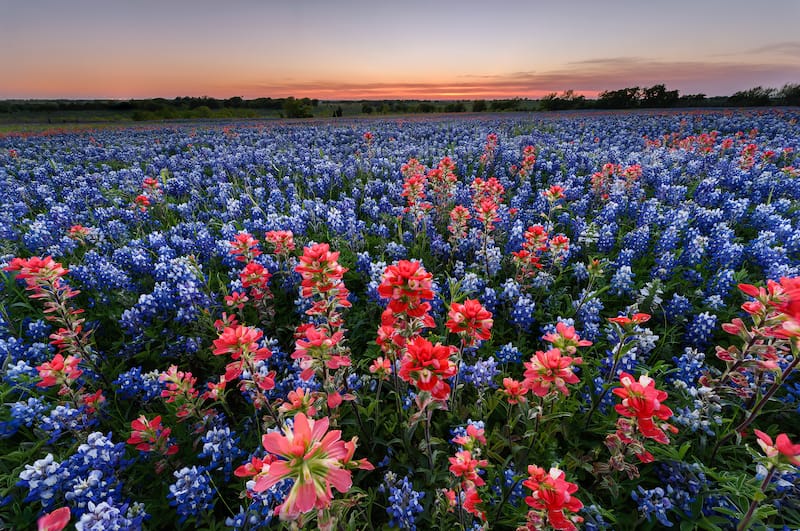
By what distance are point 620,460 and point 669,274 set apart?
333 cm

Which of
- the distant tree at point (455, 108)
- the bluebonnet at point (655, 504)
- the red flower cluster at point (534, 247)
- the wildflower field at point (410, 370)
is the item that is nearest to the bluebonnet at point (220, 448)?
the wildflower field at point (410, 370)

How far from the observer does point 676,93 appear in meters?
35.8

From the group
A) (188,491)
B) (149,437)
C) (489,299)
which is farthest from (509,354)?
(149,437)

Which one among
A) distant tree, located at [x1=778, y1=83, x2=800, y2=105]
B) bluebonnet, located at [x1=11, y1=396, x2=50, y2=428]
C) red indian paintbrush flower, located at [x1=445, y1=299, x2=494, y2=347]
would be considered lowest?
bluebonnet, located at [x1=11, y1=396, x2=50, y2=428]

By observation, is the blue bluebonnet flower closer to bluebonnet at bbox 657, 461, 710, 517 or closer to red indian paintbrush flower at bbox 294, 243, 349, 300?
red indian paintbrush flower at bbox 294, 243, 349, 300

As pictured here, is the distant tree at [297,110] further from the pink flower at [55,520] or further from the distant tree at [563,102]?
the pink flower at [55,520]

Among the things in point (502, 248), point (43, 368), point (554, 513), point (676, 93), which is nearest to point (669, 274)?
point (502, 248)

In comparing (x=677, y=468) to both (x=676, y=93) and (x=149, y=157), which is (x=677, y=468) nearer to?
(x=149, y=157)

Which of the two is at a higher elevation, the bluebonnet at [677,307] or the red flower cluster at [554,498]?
the red flower cluster at [554,498]

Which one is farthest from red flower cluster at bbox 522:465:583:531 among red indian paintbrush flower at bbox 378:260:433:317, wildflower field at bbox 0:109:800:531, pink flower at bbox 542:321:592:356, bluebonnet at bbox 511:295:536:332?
bluebonnet at bbox 511:295:536:332

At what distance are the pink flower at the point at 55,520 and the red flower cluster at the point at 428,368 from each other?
4.25 ft

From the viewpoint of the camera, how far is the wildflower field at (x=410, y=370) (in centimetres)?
190

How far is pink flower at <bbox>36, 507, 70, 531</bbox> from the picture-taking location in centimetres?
115

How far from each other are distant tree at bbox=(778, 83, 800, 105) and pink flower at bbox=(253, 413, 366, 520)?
146 ft
